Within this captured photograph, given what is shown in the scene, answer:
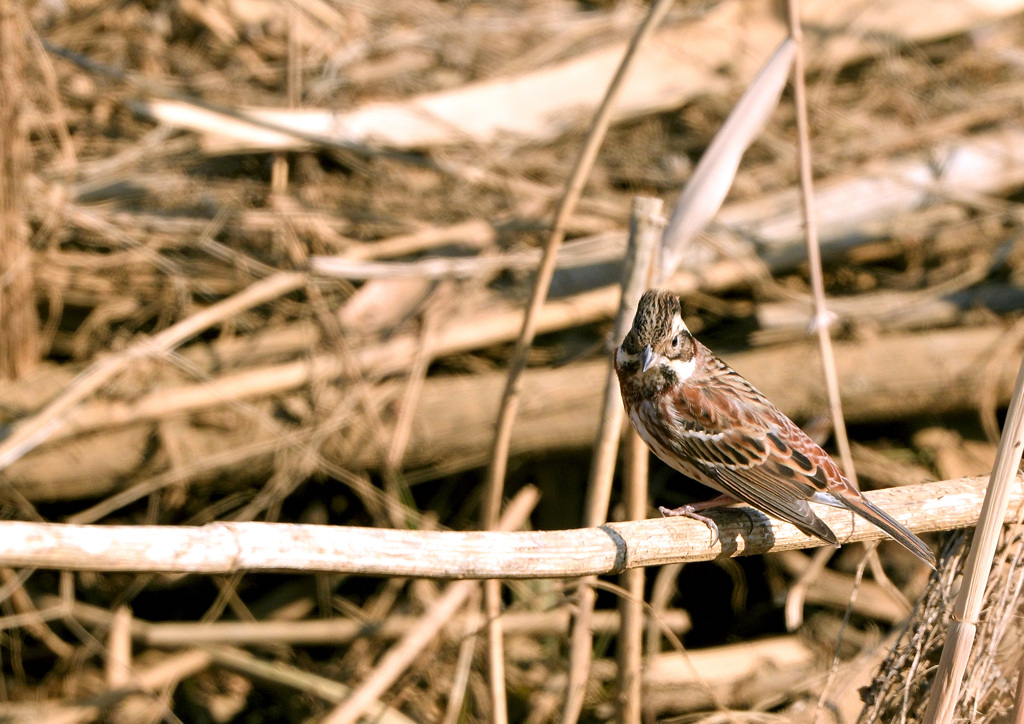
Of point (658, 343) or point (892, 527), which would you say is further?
point (658, 343)

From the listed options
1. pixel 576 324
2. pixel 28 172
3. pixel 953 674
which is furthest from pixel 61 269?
pixel 953 674

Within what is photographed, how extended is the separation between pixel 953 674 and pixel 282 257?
464cm

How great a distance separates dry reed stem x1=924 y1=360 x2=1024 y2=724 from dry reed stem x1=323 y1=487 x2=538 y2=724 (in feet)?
9.18

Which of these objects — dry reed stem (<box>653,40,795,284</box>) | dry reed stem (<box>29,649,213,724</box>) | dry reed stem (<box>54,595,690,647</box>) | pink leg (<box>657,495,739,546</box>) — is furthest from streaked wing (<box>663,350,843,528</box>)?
dry reed stem (<box>29,649,213,724</box>)

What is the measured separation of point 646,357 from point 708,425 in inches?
16.0

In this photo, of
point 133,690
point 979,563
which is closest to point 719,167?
point 979,563

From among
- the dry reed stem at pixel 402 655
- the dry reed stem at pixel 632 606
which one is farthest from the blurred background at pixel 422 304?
the dry reed stem at pixel 632 606

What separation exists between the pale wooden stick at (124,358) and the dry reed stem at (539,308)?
7.87ft

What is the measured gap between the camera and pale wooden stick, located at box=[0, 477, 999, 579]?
186cm

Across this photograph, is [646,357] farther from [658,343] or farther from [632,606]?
[632,606]

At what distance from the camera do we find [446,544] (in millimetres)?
2301

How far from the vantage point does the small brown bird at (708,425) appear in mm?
3365

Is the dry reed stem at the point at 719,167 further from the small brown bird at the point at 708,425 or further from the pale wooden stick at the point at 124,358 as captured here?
the pale wooden stick at the point at 124,358

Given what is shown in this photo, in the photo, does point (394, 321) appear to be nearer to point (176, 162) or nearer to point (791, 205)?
point (176, 162)
